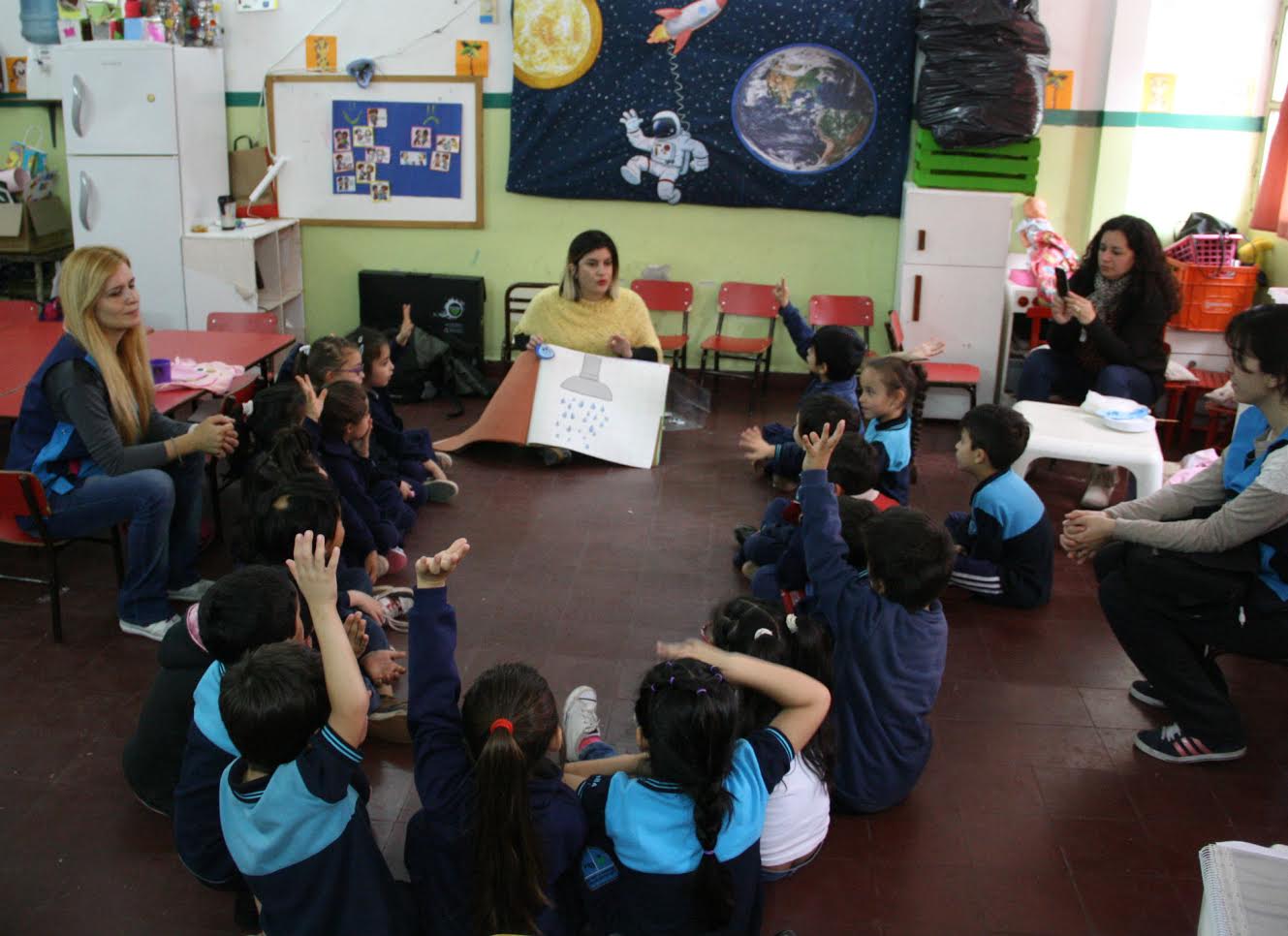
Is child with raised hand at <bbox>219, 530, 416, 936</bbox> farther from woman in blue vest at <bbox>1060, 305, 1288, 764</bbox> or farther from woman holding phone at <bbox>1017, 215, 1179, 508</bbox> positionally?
woman holding phone at <bbox>1017, 215, 1179, 508</bbox>

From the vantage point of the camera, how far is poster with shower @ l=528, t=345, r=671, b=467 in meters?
5.50

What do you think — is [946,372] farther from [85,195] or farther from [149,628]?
[85,195]

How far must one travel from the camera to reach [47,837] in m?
2.79

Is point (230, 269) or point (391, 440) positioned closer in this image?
point (391, 440)

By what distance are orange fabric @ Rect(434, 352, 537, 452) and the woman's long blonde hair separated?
1872 mm

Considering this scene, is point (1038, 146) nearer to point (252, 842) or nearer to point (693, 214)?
point (693, 214)

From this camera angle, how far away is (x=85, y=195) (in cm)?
634

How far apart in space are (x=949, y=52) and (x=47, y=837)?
5292 millimetres

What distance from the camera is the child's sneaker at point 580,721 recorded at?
9.77 ft

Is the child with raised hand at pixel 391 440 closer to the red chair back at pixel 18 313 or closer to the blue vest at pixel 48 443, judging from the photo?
the blue vest at pixel 48 443

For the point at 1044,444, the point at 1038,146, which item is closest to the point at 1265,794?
the point at 1044,444

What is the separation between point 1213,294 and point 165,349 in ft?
16.3

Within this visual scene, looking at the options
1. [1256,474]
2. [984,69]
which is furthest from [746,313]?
[1256,474]

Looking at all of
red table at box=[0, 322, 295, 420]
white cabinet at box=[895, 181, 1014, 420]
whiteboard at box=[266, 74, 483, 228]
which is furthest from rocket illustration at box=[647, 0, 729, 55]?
red table at box=[0, 322, 295, 420]
